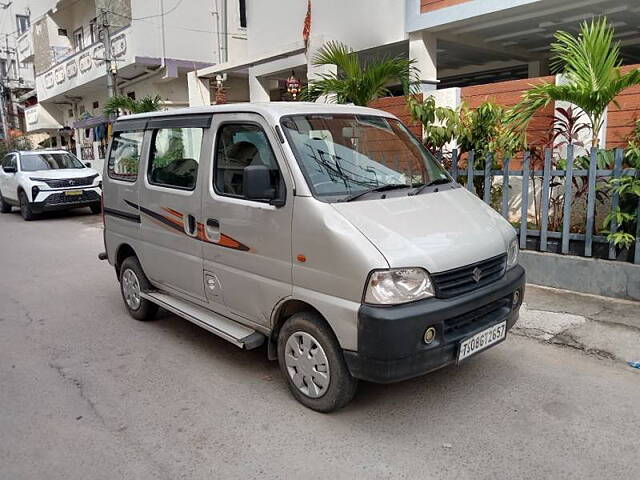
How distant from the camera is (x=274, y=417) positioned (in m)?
3.38

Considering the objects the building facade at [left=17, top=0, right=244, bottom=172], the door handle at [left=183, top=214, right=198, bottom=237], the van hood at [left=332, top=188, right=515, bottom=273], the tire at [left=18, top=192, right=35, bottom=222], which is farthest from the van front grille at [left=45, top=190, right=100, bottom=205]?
the van hood at [left=332, top=188, right=515, bottom=273]

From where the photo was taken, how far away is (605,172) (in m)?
5.15

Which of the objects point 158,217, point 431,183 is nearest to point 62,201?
point 158,217

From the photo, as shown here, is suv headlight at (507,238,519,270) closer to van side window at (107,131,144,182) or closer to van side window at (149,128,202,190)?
van side window at (149,128,202,190)

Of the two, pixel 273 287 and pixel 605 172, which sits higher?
pixel 605 172

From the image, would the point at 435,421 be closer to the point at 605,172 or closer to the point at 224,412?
the point at 224,412

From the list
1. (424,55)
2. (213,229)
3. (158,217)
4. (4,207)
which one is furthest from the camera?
(4,207)

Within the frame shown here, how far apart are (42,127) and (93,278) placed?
25182mm

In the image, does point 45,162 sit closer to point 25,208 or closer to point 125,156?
point 25,208

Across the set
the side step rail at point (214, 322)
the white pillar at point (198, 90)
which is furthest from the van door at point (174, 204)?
the white pillar at point (198, 90)

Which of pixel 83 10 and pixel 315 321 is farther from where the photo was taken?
pixel 83 10

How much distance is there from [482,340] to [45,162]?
13447 millimetres

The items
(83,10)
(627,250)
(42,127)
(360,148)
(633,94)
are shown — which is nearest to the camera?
(360,148)

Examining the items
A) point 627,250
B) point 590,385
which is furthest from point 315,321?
point 627,250
